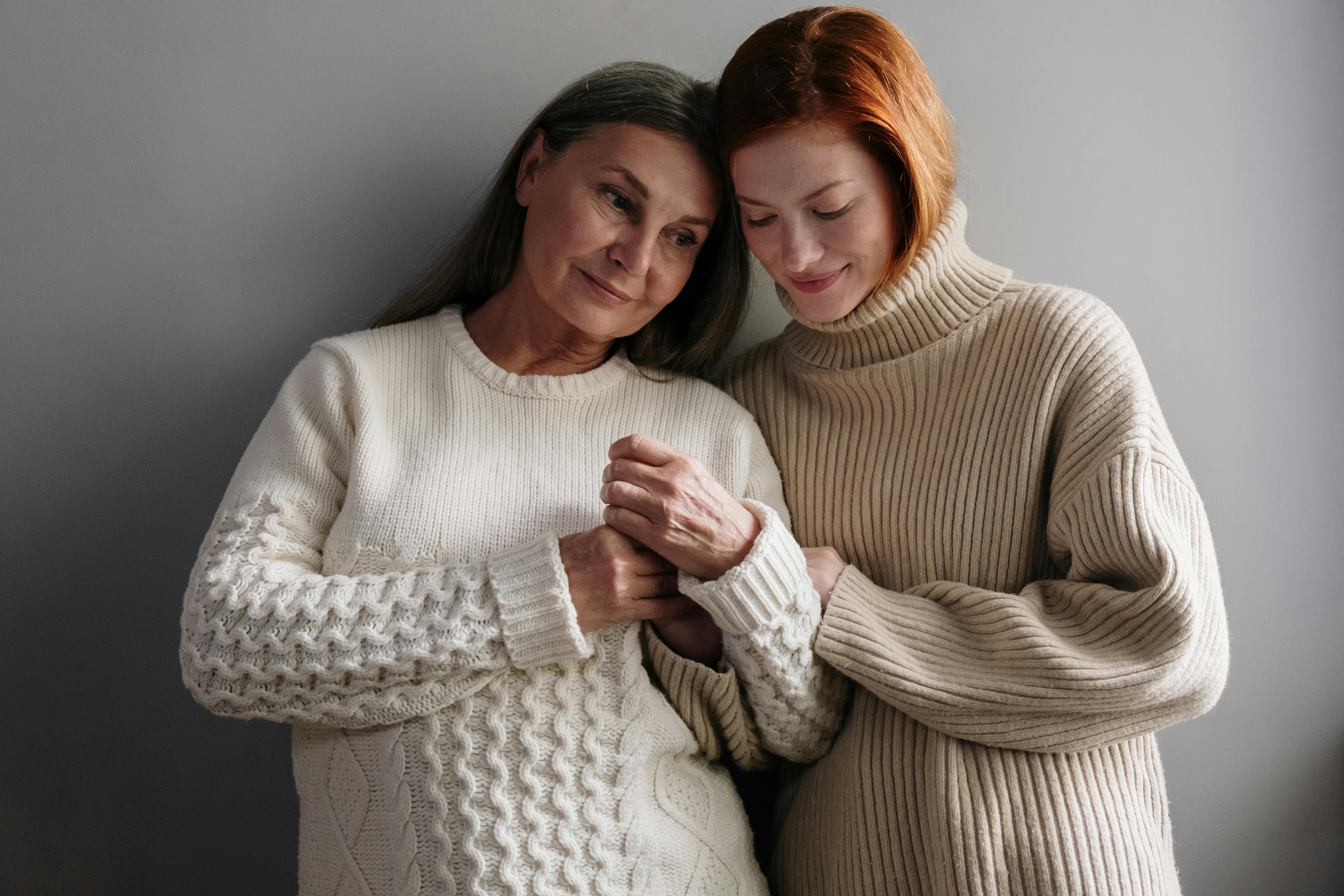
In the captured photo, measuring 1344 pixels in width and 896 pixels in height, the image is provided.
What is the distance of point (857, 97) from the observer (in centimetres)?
126

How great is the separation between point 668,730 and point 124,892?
3.49ft

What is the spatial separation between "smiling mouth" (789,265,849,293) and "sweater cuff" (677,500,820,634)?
1.23 ft

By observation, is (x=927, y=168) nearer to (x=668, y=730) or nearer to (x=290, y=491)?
(x=668, y=730)

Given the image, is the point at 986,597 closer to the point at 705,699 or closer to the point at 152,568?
the point at 705,699

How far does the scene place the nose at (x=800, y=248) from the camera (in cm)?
132

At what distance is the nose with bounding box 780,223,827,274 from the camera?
1.32 meters

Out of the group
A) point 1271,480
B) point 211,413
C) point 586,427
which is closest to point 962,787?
point 586,427

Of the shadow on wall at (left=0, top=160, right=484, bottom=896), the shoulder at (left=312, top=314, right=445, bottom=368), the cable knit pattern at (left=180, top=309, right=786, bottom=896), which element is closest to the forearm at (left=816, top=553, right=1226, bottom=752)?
the cable knit pattern at (left=180, top=309, right=786, bottom=896)

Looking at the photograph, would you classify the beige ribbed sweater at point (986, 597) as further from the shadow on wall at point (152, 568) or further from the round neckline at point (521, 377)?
the shadow on wall at point (152, 568)

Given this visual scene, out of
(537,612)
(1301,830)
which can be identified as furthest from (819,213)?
(1301,830)

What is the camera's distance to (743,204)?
1.38 m

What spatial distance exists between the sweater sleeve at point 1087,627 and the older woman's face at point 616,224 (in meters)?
0.56

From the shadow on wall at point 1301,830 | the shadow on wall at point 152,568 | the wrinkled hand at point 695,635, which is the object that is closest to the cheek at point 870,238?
the wrinkled hand at point 695,635

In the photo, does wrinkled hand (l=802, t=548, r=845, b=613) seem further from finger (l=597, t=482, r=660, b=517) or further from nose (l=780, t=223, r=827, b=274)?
nose (l=780, t=223, r=827, b=274)
